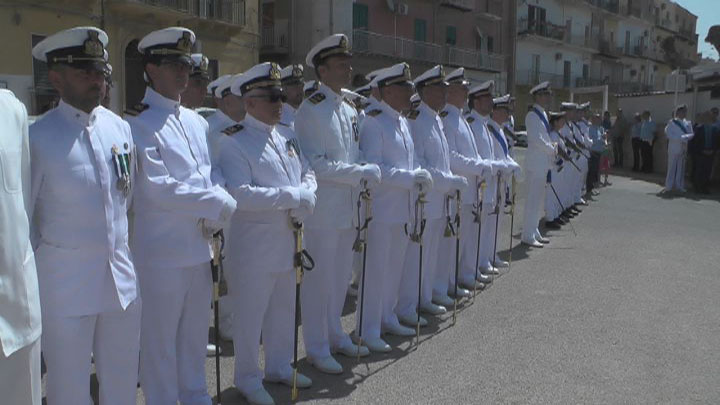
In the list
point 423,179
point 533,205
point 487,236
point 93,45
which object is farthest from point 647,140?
point 93,45

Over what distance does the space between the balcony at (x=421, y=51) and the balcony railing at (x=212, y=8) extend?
8350 millimetres

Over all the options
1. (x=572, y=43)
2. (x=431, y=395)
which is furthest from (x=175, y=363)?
(x=572, y=43)

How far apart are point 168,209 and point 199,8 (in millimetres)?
21654

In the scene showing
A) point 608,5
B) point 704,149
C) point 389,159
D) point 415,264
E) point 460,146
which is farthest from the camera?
point 608,5

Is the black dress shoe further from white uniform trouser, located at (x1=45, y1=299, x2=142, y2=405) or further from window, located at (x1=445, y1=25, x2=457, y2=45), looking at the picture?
window, located at (x1=445, y1=25, x2=457, y2=45)

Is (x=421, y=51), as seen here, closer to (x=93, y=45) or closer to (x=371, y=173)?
(x=371, y=173)

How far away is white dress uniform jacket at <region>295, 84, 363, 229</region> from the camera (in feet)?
15.9

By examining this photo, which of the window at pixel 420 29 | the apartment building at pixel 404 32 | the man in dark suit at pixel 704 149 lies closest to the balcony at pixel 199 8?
the apartment building at pixel 404 32

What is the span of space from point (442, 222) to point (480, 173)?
2.73ft

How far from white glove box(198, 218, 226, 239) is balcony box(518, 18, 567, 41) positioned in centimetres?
4722

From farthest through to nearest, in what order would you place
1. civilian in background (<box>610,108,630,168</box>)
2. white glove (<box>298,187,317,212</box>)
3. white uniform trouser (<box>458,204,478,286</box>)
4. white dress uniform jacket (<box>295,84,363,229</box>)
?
civilian in background (<box>610,108,630,168</box>) < white uniform trouser (<box>458,204,478,286</box>) < white dress uniform jacket (<box>295,84,363,229</box>) < white glove (<box>298,187,317,212</box>)

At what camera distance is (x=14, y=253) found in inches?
89.4

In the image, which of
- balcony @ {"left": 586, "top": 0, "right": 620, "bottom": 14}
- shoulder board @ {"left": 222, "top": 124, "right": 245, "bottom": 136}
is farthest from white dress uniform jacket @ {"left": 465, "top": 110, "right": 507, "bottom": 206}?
balcony @ {"left": 586, "top": 0, "right": 620, "bottom": 14}

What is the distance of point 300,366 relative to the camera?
16.6 feet
